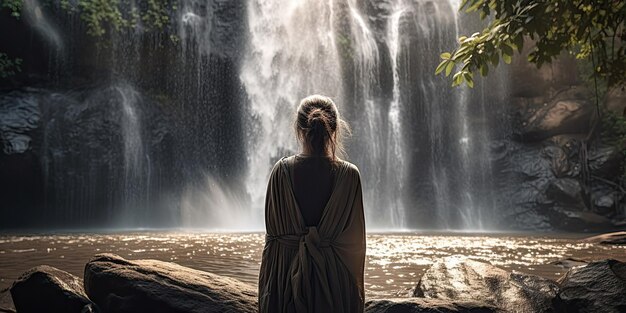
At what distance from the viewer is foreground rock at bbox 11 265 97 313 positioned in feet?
14.1

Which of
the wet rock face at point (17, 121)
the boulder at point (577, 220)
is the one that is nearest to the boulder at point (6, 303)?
the wet rock face at point (17, 121)

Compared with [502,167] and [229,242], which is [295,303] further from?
[502,167]

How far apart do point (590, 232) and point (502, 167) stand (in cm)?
543

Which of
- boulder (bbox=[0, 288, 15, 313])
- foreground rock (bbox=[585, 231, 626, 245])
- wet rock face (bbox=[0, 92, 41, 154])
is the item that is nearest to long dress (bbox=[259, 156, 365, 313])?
boulder (bbox=[0, 288, 15, 313])

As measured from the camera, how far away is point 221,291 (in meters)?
4.41

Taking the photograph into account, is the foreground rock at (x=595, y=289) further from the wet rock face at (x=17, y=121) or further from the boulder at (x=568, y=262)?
the wet rock face at (x=17, y=121)

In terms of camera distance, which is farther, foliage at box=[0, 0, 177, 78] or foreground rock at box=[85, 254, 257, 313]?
foliage at box=[0, 0, 177, 78]

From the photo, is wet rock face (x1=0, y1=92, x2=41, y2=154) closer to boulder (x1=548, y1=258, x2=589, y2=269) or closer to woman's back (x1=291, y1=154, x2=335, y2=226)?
boulder (x1=548, y1=258, x2=589, y2=269)

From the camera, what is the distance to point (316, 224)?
2.76 m

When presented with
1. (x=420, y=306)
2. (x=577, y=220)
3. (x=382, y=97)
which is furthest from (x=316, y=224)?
(x=382, y=97)

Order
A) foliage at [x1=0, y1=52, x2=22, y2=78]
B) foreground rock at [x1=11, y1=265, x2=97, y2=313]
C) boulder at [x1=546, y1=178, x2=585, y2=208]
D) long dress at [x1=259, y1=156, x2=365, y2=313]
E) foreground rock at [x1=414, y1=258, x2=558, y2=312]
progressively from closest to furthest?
long dress at [x1=259, y1=156, x2=365, y2=313] → foreground rock at [x1=11, y1=265, x2=97, y2=313] → foreground rock at [x1=414, y1=258, x2=558, y2=312] → foliage at [x1=0, y1=52, x2=22, y2=78] → boulder at [x1=546, y1=178, x2=585, y2=208]

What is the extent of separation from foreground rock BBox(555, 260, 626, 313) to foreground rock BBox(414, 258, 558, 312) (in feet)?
0.53

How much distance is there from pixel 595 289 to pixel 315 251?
10.3 ft

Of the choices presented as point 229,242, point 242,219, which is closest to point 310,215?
point 229,242
